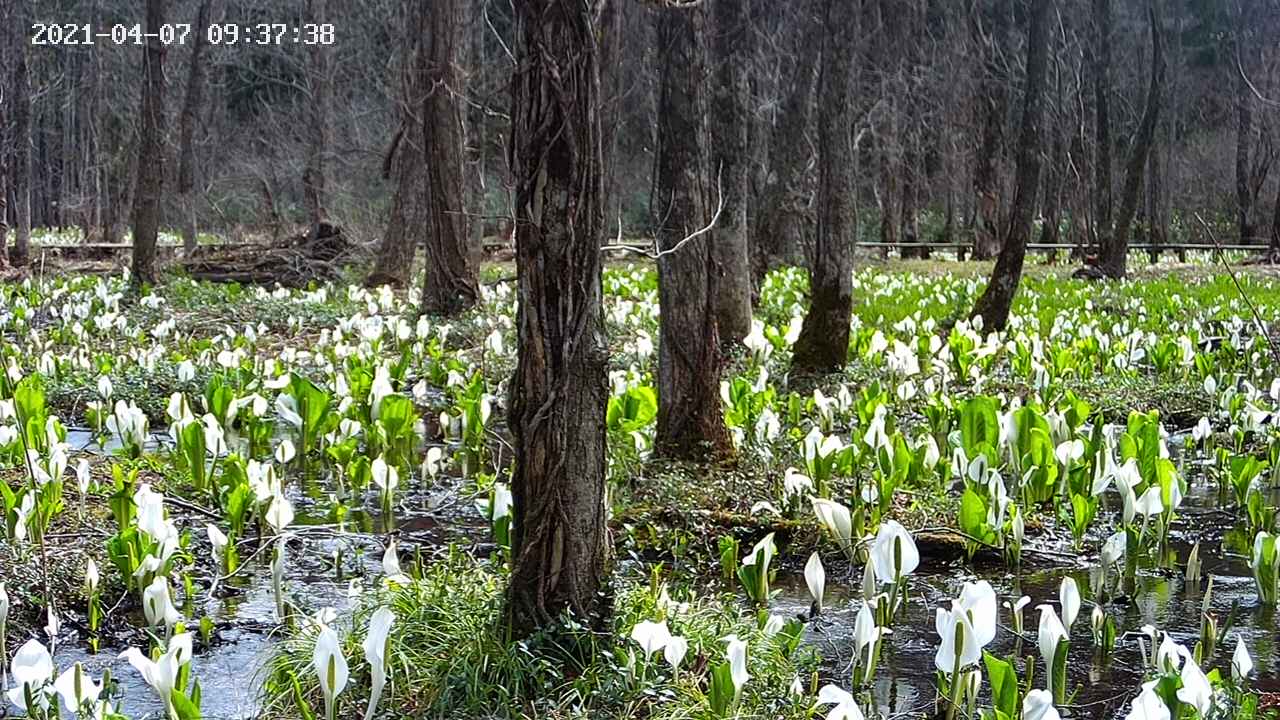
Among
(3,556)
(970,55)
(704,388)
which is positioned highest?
(970,55)

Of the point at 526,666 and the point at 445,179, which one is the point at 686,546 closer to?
the point at 526,666

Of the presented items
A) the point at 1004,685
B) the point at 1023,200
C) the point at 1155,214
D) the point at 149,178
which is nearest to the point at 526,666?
the point at 1004,685

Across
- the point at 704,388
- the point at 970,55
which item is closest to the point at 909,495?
the point at 704,388

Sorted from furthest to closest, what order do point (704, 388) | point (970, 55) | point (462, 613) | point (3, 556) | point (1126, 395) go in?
point (970, 55) < point (1126, 395) < point (704, 388) < point (3, 556) < point (462, 613)

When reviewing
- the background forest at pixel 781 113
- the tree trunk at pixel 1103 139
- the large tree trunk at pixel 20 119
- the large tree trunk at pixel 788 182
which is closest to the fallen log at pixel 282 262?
the background forest at pixel 781 113

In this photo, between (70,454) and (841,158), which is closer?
(70,454)

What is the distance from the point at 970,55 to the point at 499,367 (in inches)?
857

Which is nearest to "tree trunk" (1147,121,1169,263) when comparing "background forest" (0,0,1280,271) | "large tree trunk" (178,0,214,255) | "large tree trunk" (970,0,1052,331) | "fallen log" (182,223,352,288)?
"background forest" (0,0,1280,271)

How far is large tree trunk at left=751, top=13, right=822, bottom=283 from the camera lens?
16438 mm

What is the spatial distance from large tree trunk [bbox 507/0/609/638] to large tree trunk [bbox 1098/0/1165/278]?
1395 cm

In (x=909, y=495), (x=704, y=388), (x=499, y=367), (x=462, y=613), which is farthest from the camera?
(x=499, y=367)

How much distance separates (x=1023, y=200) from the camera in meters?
10.4

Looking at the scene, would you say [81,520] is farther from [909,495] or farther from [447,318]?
[447,318]

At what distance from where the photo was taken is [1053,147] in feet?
91.2
